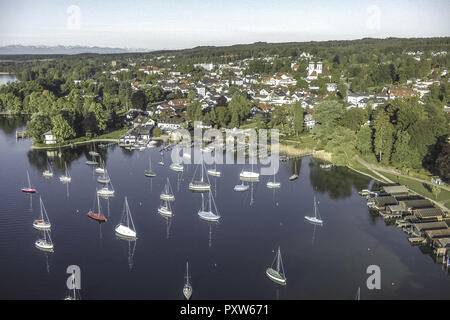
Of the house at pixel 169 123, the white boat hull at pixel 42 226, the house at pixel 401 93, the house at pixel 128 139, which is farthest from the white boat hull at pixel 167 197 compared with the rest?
the house at pixel 401 93

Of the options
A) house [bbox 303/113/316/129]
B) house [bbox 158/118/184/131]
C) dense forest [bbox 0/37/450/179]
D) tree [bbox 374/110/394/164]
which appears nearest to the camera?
dense forest [bbox 0/37/450/179]

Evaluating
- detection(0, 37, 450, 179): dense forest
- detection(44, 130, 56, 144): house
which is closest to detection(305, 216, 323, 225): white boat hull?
detection(0, 37, 450, 179): dense forest

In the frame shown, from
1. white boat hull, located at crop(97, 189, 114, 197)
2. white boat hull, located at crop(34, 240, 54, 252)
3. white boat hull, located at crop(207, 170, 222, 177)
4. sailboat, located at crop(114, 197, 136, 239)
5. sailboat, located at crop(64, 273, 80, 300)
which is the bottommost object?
sailboat, located at crop(64, 273, 80, 300)

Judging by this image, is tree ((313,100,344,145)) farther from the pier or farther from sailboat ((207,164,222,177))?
the pier

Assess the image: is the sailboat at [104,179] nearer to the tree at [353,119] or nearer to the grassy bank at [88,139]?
the grassy bank at [88,139]

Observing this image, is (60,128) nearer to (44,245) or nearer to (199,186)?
(199,186)
